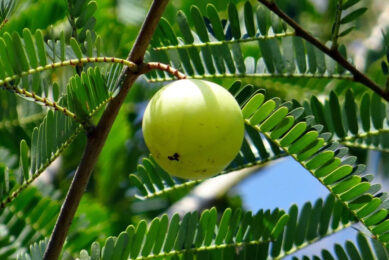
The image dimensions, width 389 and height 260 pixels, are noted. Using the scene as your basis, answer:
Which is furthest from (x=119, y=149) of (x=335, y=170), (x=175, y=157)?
(x=175, y=157)

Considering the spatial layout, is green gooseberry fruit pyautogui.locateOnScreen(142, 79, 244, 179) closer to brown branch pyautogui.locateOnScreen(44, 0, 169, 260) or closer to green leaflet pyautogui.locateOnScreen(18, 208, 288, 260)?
brown branch pyautogui.locateOnScreen(44, 0, 169, 260)

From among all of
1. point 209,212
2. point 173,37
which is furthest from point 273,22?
point 209,212

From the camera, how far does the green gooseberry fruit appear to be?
3.49 feet

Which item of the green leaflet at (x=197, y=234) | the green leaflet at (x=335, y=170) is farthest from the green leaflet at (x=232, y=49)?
the green leaflet at (x=197, y=234)

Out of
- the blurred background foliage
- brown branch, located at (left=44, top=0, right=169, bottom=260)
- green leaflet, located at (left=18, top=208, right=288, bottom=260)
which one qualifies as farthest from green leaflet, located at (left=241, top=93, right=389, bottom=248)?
the blurred background foliage

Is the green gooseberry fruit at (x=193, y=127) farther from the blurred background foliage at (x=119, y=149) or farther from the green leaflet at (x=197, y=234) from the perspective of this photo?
the blurred background foliage at (x=119, y=149)

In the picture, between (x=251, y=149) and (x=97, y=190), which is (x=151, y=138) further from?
(x=97, y=190)

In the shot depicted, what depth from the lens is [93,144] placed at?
1.18 meters

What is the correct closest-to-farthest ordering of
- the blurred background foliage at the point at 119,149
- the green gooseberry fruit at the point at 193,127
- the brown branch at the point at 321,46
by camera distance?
the green gooseberry fruit at the point at 193,127
the brown branch at the point at 321,46
the blurred background foliage at the point at 119,149

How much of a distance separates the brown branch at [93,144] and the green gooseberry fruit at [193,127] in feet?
0.28

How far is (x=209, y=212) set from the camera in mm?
1338

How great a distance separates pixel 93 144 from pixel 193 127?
21 centimetres

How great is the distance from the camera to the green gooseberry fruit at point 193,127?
1.06 m

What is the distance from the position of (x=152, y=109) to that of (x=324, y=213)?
0.51m
